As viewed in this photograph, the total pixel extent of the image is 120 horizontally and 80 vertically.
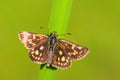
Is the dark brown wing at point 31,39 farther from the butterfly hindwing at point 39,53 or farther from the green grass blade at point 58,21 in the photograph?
the green grass blade at point 58,21

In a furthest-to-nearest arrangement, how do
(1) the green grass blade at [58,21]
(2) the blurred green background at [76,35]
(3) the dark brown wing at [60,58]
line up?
(2) the blurred green background at [76,35], (3) the dark brown wing at [60,58], (1) the green grass blade at [58,21]

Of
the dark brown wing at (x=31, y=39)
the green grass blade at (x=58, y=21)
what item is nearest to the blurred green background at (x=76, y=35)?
the dark brown wing at (x=31, y=39)

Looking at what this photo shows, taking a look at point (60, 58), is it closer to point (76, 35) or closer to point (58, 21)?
point (58, 21)

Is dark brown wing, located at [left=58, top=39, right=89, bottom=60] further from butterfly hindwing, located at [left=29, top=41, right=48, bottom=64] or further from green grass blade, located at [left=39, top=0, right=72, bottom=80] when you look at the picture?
green grass blade, located at [left=39, top=0, right=72, bottom=80]

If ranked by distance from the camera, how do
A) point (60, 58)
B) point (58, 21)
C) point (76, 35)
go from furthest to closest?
point (76, 35) → point (60, 58) → point (58, 21)

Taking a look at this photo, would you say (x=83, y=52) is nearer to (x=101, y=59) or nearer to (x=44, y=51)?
(x=44, y=51)

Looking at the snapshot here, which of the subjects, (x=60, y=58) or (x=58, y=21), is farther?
(x=60, y=58)

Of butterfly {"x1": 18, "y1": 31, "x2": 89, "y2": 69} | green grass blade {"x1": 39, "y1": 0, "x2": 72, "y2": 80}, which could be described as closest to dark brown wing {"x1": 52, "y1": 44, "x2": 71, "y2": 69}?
butterfly {"x1": 18, "y1": 31, "x2": 89, "y2": 69}

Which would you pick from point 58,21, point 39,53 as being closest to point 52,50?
point 39,53
